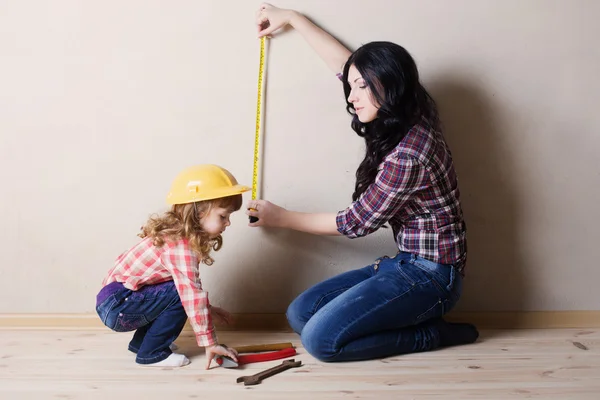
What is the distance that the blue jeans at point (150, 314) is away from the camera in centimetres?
214

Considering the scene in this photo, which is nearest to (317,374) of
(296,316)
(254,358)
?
(254,358)

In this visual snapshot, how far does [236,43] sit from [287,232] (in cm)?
73

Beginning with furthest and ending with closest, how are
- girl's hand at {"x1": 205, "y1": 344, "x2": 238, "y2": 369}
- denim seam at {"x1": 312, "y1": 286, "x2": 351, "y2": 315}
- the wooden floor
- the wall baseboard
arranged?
the wall baseboard
denim seam at {"x1": 312, "y1": 286, "x2": 351, "y2": 315}
girl's hand at {"x1": 205, "y1": 344, "x2": 238, "y2": 369}
the wooden floor

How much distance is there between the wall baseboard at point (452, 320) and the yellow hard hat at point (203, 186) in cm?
64

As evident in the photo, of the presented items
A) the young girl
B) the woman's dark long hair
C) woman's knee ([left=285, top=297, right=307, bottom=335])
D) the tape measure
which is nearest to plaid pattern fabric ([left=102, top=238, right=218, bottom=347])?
the young girl

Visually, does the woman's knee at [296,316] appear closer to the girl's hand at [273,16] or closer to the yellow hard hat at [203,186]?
the yellow hard hat at [203,186]

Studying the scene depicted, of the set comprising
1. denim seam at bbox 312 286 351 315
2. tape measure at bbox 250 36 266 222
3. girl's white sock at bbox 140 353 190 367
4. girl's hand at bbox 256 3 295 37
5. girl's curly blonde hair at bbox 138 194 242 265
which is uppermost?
girl's hand at bbox 256 3 295 37

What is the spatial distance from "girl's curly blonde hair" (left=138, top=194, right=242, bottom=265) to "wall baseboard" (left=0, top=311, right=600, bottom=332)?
1.69 feet

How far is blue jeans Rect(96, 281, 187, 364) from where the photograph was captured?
2143 millimetres

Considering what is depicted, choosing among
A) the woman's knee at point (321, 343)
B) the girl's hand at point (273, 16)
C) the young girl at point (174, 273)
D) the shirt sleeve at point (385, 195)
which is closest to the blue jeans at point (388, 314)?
the woman's knee at point (321, 343)

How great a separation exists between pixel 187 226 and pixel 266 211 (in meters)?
0.32

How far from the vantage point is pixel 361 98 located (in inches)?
86.7

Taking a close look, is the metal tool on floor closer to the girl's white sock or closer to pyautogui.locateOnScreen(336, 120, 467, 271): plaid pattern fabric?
the girl's white sock

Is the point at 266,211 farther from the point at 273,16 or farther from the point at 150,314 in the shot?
the point at 273,16
